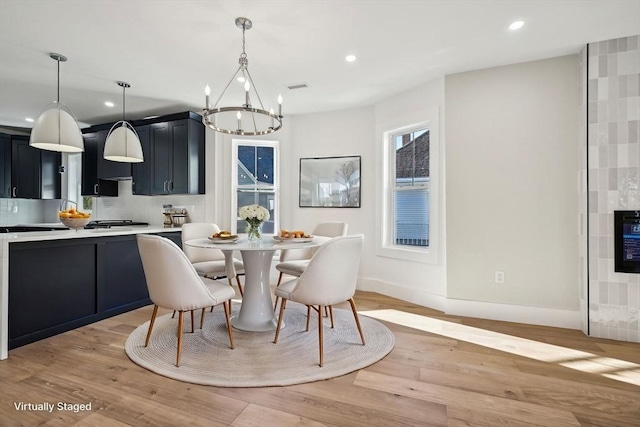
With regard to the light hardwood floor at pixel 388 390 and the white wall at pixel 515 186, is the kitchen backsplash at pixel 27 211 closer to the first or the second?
the light hardwood floor at pixel 388 390

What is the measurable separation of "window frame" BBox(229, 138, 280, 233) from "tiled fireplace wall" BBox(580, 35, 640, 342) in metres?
3.61

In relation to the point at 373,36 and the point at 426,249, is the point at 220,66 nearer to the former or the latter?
the point at 373,36

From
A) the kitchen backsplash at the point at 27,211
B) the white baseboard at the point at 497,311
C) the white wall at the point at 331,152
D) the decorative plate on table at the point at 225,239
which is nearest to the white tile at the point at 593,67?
the white baseboard at the point at 497,311

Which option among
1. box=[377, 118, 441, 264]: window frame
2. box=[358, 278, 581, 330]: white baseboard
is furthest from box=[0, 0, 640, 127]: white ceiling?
box=[358, 278, 581, 330]: white baseboard

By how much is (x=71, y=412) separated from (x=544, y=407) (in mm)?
2543

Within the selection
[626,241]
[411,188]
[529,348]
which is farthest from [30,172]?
[626,241]

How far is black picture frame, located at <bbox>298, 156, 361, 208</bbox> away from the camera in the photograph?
179 inches

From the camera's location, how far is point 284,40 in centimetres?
274

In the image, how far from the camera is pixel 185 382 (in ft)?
6.49

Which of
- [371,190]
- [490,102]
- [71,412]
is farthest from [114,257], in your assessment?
[490,102]

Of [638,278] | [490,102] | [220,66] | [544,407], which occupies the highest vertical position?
[220,66]

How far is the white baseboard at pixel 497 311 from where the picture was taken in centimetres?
304

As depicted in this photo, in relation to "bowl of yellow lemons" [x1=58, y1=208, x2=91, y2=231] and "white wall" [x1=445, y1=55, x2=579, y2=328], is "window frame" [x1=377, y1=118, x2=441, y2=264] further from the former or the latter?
"bowl of yellow lemons" [x1=58, y1=208, x2=91, y2=231]

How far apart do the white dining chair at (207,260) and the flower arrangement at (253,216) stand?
551 millimetres
